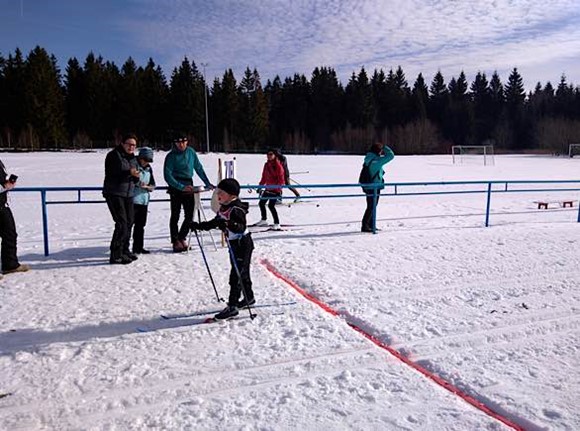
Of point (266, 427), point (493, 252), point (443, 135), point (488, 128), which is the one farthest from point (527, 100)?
point (266, 427)

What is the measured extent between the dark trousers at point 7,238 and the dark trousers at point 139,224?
1662 mm

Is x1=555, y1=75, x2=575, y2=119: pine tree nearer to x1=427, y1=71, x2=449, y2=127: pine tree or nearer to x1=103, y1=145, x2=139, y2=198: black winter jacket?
x1=427, y1=71, x2=449, y2=127: pine tree

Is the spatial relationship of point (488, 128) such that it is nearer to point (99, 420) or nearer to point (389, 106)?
point (389, 106)

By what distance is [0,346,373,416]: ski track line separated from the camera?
3076 millimetres

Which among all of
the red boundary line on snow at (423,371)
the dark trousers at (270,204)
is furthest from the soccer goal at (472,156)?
the red boundary line on snow at (423,371)

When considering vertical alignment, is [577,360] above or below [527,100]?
below

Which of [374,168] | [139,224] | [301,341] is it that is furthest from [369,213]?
[301,341]

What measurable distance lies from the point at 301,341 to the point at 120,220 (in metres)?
3.61

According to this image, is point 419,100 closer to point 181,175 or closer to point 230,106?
point 230,106

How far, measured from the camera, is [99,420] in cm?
292

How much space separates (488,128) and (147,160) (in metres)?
92.5

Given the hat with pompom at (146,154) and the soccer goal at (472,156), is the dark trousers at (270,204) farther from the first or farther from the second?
the soccer goal at (472,156)

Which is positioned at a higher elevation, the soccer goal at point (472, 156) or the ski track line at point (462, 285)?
the soccer goal at point (472, 156)

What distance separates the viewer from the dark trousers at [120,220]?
6203mm
